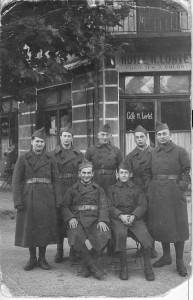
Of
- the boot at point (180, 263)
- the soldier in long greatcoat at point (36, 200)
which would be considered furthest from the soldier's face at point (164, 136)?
the soldier in long greatcoat at point (36, 200)

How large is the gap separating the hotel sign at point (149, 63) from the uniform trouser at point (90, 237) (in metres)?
4.46

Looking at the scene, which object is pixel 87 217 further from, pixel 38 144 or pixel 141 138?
pixel 141 138

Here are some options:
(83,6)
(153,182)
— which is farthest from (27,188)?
(83,6)

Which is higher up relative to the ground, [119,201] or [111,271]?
[119,201]

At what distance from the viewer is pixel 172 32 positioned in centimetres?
812

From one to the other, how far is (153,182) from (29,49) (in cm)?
235

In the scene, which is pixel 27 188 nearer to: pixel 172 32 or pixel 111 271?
pixel 111 271

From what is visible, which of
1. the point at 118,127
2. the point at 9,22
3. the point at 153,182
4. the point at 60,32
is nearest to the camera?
the point at 9,22

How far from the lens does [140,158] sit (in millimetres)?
5551

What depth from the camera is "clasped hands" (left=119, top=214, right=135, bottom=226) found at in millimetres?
4973

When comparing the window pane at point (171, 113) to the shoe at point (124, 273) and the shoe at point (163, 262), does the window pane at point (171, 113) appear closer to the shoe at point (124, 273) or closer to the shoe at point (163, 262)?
the shoe at point (163, 262)

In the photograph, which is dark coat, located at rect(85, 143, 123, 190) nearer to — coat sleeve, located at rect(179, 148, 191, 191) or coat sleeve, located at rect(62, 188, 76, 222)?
coat sleeve, located at rect(62, 188, 76, 222)

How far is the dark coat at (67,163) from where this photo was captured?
5.61 meters

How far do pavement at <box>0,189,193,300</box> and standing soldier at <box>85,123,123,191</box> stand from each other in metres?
1.05
